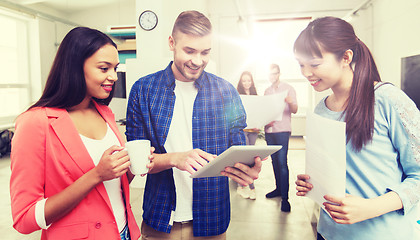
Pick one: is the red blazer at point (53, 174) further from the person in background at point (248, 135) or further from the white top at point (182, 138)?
the person in background at point (248, 135)

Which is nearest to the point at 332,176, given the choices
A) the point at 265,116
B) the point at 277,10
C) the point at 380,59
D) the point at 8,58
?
the point at 265,116

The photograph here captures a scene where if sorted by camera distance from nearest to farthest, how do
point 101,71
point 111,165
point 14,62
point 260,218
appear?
1. point 111,165
2. point 101,71
3. point 260,218
4. point 14,62

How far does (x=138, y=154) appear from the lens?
894 millimetres

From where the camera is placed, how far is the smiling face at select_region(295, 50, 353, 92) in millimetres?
976

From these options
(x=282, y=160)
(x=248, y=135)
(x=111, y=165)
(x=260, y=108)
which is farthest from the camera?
(x=248, y=135)

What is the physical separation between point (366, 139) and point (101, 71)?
0.90 meters

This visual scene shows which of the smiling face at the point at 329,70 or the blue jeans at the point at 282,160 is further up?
the smiling face at the point at 329,70

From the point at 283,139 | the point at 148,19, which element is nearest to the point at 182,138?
the point at 283,139

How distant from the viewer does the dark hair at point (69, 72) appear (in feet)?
2.98

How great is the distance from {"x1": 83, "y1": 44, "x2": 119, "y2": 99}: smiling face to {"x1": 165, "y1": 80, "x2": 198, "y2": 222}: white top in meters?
0.35

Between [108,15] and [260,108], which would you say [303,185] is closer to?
[260,108]

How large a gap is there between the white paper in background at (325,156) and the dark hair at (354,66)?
0.35 ft

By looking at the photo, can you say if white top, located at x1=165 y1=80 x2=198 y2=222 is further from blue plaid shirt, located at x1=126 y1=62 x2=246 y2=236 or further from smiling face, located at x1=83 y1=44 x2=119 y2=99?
smiling face, located at x1=83 y1=44 x2=119 y2=99

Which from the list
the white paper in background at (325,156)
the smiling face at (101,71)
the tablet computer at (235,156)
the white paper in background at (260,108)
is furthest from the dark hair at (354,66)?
the white paper in background at (260,108)
